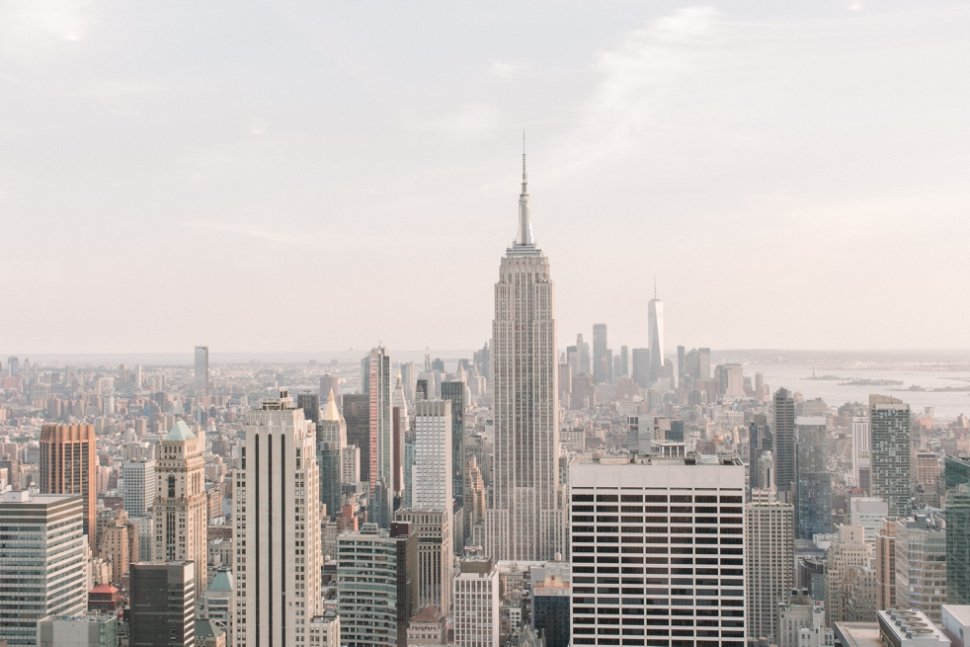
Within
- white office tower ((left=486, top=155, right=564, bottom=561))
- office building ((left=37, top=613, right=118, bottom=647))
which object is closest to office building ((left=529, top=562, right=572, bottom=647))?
office building ((left=37, top=613, right=118, bottom=647))

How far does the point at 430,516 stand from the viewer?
1731 centimetres

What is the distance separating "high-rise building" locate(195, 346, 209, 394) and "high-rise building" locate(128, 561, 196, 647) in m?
2.16

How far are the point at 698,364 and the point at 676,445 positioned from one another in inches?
41.1

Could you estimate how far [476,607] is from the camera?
14281 millimetres

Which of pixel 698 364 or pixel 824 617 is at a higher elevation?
pixel 698 364

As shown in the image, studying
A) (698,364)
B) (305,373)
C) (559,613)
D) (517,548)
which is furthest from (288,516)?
(517,548)

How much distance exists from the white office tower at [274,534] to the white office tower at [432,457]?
870cm

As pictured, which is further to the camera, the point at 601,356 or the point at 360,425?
the point at 360,425

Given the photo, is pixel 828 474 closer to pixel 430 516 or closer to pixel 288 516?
pixel 430 516

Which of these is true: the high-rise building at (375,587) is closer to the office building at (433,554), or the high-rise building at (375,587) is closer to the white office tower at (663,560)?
the office building at (433,554)

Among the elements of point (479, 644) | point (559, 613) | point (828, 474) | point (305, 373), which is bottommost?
point (479, 644)

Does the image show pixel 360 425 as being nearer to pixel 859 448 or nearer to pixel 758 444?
pixel 758 444

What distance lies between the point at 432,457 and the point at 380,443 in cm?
110

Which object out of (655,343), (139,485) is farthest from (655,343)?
(139,485)
